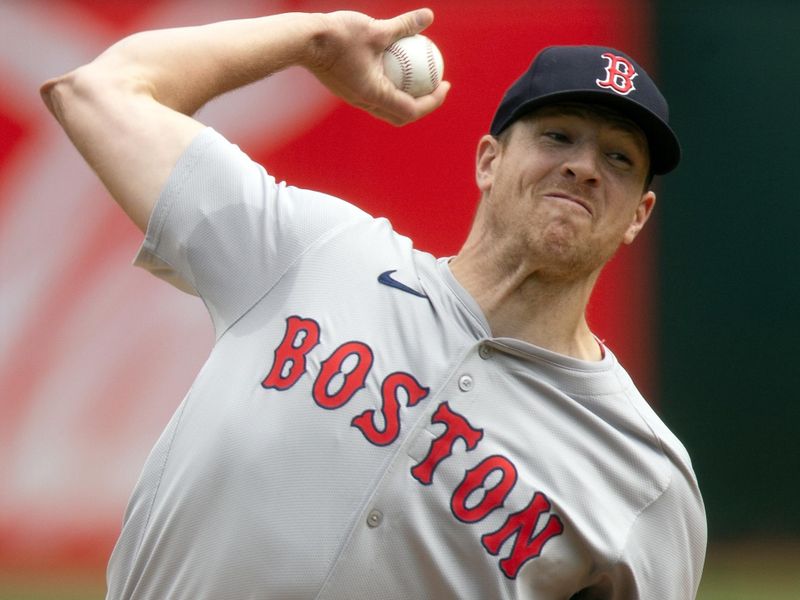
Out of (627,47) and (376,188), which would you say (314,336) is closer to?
(376,188)

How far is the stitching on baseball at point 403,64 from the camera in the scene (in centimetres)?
230

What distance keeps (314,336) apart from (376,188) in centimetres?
303

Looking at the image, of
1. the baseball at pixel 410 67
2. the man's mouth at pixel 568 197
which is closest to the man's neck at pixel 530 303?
the man's mouth at pixel 568 197

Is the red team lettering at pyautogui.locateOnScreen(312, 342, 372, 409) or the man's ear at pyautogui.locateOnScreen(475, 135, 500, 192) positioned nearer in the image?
the red team lettering at pyautogui.locateOnScreen(312, 342, 372, 409)

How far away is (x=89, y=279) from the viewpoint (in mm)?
4801

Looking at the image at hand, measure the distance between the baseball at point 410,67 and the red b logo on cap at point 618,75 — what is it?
1.14ft

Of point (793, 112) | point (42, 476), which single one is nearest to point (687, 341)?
point (793, 112)

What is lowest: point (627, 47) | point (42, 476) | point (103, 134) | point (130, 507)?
point (42, 476)

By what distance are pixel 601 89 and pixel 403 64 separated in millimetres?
404

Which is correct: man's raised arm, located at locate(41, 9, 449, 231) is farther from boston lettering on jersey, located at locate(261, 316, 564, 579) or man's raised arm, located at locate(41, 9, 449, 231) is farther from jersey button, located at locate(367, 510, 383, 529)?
jersey button, located at locate(367, 510, 383, 529)

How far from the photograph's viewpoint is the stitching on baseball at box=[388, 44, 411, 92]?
2301 millimetres

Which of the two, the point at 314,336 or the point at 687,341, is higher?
the point at 687,341

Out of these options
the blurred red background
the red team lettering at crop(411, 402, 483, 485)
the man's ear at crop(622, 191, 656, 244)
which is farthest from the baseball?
the blurred red background

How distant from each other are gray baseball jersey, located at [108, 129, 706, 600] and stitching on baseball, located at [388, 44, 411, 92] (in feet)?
1.11
